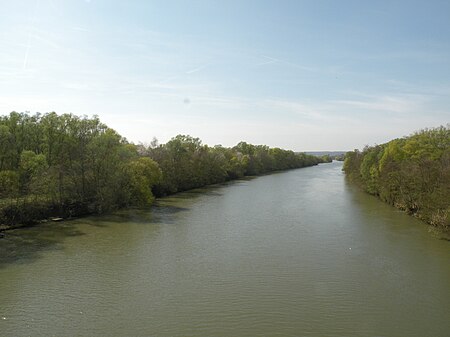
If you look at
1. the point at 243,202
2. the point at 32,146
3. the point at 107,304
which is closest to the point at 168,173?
the point at 243,202

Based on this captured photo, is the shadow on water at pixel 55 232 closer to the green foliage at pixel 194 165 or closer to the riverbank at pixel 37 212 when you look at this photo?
the riverbank at pixel 37 212

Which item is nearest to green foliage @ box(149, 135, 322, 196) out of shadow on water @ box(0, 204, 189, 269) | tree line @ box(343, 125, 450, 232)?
shadow on water @ box(0, 204, 189, 269)

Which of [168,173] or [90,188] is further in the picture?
[168,173]

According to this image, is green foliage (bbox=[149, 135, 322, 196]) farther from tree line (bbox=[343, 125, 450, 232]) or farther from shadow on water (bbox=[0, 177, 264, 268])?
tree line (bbox=[343, 125, 450, 232])

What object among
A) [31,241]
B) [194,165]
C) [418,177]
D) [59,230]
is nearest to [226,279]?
[31,241]

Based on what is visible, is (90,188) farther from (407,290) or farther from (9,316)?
(407,290)

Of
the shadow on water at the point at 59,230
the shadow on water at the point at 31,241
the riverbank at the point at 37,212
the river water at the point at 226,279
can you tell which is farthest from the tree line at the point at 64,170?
the river water at the point at 226,279
